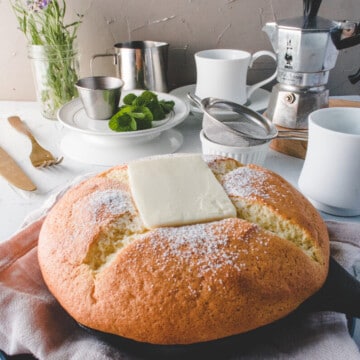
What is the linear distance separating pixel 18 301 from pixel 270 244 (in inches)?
12.9

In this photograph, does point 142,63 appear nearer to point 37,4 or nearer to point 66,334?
point 37,4

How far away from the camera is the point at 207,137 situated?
89 centimetres

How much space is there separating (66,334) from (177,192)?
0.75 ft

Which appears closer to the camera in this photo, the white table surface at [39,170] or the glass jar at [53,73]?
the white table surface at [39,170]

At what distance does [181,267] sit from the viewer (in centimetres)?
47

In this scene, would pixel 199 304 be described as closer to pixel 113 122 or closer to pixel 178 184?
pixel 178 184

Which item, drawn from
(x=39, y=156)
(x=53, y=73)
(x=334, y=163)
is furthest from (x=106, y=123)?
(x=334, y=163)

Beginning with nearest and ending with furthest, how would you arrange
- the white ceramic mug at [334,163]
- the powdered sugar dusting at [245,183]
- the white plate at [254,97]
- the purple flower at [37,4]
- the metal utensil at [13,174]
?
the powdered sugar dusting at [245,183]
the white ceramic mug at [334,163]
the metal utensil at [13,174]
the purple flower at [37,4]
the white plate at [254,97]

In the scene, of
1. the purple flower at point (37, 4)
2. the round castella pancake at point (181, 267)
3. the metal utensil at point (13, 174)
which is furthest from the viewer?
the purple flower at point (37, 4)

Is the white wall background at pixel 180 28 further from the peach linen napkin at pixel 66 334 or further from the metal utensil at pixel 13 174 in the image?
the peach linen napkin at pixel 66 334

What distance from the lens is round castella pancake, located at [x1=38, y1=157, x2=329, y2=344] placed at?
0.45 m

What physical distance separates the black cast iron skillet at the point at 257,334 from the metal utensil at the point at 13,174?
0.44 m

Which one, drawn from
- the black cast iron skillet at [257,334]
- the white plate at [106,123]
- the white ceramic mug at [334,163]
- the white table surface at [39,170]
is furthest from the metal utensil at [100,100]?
the black cast iron skillet at [257,334]

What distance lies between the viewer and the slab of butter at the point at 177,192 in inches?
20.7
